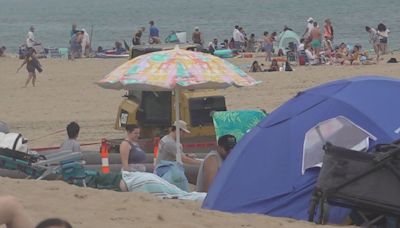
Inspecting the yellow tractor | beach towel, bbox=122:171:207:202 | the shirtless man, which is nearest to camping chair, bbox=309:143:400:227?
beach towel, bbox=122:171:207:202

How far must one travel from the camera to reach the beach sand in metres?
7.70

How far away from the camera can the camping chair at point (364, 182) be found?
7477mm

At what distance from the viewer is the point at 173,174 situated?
975cm

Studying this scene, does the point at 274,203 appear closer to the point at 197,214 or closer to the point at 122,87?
the point at 197,214

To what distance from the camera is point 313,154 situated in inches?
327

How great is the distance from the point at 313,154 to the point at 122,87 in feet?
9.92

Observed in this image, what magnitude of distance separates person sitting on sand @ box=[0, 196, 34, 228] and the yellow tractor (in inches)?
277

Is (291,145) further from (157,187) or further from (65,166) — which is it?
(65,166)

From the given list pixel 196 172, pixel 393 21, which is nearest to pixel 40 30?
pixel 393 21

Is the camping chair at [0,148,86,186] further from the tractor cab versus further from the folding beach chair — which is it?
the tractor cab

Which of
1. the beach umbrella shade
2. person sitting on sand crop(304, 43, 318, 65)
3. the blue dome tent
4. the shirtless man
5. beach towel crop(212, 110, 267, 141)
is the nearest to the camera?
the blue dome tent

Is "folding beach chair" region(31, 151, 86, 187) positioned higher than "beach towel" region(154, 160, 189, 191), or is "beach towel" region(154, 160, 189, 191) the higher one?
"folding beach chair" region(31, 151, 86, 187)

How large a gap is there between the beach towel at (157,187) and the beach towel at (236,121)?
8.79 ft

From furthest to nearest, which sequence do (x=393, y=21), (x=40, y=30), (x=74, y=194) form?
(x=40, y=30) < (x=393, y=21) < (x=74, y=194)
